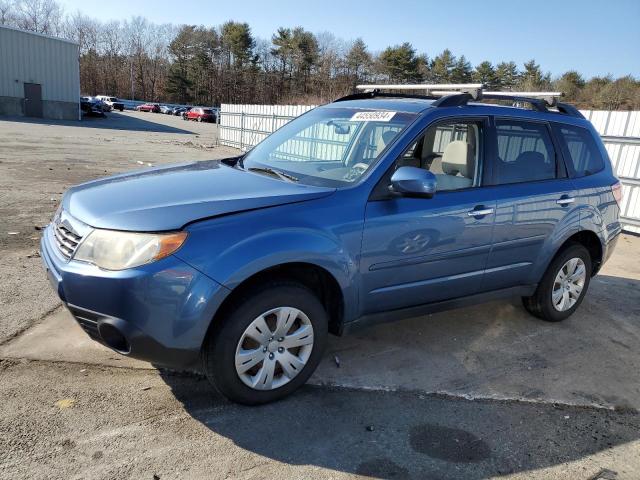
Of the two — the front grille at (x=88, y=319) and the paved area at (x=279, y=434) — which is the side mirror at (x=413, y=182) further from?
the front grille at (x=88, y=319)

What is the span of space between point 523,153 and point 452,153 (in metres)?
0.67

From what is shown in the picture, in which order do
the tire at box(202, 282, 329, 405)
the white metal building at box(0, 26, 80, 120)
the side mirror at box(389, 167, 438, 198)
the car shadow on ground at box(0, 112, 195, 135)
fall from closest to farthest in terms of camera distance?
1. the tire at box(202, 282, 329, 405)
2. the side mirror at box(389, 167, 438, 198)
3. the car shadow on ground at box(0, 112, 195, 135)
4. the white metal building at box(0, 26, 80, 120)

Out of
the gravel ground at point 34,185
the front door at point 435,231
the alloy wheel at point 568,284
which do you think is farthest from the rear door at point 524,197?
the gravel ground at point 34,185

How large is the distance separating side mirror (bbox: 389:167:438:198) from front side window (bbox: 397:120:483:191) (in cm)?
49

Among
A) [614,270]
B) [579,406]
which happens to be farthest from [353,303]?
[614,270]

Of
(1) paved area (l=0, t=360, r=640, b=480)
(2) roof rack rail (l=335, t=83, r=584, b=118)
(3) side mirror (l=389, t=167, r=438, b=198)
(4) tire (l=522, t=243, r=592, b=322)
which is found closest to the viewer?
(1) paved area (l=0, t=360, r=640, b=480)

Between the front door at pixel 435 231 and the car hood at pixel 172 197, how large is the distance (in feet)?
1.67

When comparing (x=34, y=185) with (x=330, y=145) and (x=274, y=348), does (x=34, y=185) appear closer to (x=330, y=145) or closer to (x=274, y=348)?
(x=330, y=145)

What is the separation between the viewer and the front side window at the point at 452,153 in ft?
12.6

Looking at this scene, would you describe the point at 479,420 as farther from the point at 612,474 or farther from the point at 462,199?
the point at 462,199

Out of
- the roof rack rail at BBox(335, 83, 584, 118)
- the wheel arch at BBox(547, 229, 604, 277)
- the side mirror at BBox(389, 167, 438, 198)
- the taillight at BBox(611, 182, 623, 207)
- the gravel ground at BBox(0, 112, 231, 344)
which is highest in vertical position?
the roof rack rail at BBox(335, 83, 584, 118)

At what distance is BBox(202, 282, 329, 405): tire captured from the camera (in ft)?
9.37

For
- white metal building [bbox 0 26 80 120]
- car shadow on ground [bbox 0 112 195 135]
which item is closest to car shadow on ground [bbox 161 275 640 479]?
car shadow on ground [bbox 0 112 195 135]

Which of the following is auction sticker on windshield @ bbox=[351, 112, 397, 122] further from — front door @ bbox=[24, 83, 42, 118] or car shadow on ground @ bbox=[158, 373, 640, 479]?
front door @ bbox=[24, 83, 42, 118]
